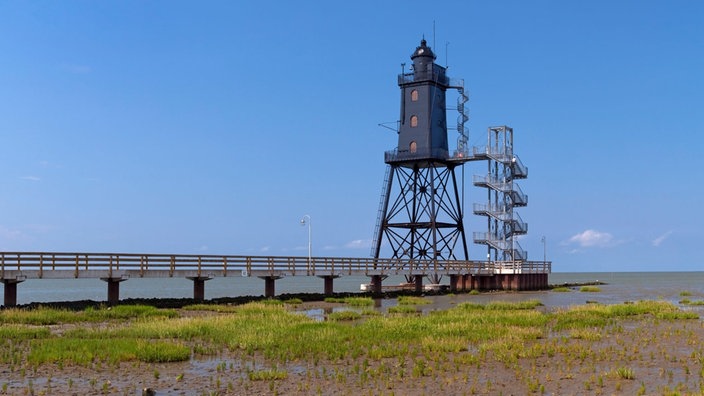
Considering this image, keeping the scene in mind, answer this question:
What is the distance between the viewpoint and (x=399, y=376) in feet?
53.5

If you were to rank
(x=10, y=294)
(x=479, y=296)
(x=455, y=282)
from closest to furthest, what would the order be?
(x=10, y=294), (x=479, y=296), (x=455, y=282)

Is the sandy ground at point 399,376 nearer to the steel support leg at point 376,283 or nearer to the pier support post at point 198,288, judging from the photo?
the pier support post at point 198,288

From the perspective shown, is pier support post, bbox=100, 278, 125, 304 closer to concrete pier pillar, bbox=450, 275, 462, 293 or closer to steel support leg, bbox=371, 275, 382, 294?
steel support leg, bbox=371, 275, 382, 294

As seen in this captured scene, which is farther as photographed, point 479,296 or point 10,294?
point 479,296

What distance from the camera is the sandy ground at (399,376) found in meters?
14.8

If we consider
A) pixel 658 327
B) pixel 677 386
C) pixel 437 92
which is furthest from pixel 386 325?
pixel 437 92

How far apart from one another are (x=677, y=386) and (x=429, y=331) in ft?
34.7

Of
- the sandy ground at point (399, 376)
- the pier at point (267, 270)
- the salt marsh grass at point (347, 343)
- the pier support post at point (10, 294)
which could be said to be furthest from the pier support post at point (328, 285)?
the sandy ground at point (399, 376)

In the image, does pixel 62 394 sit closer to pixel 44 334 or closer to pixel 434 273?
pixel 44 334

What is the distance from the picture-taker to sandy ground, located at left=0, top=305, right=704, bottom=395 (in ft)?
48.7

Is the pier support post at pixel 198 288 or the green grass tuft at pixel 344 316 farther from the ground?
the pier support post at pixel 198 288

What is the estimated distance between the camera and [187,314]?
34281 millimetres

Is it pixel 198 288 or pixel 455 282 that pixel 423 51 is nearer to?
pixel 455 282

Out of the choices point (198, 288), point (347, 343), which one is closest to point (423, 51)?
point (198, 288)
